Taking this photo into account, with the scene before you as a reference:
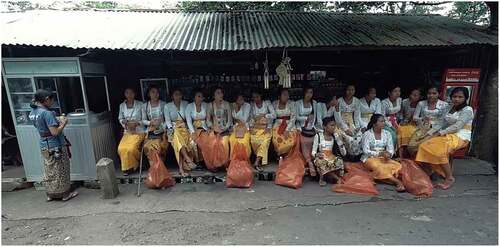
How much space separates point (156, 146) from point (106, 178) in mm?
980

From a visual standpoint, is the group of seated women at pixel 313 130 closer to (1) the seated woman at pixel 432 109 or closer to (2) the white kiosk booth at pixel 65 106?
(1) the seated woman at pixel 432 109

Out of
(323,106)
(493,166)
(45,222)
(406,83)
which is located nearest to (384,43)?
(323,106)

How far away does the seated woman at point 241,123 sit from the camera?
5.11 meters

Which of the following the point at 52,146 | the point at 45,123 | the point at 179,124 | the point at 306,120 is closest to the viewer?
the point at 45,123

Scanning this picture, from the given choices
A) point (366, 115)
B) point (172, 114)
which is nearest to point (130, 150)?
point (172, 114)

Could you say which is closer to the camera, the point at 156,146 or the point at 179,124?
the point at 156,146

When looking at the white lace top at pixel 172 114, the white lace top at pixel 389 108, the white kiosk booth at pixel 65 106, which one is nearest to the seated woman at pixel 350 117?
the white lace top at pixel 389 108

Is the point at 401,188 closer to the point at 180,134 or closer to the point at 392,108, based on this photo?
the point at 392,108

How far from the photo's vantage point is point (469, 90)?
5.66m

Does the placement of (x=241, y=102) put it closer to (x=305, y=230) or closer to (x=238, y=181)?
(x=238, y=181)

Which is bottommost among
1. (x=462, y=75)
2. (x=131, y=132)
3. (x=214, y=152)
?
(x=214, y=152)

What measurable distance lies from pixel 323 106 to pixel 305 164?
1.29 m

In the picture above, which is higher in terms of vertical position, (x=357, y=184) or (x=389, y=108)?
(x=389, y=108)

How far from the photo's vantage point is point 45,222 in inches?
149
